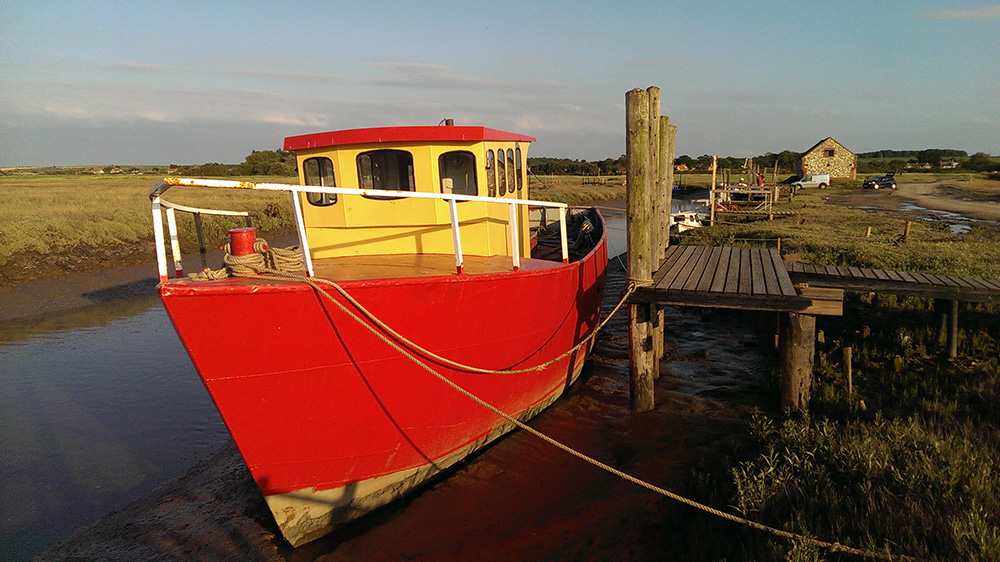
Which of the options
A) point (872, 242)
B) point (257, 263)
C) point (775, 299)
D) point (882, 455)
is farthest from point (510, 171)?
point (872, 242)

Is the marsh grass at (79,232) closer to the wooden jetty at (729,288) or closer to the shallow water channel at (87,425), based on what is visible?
the shallow water channel at (87,425)

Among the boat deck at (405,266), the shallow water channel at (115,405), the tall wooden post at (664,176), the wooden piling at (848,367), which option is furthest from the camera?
the tall wooden post at (664,176)

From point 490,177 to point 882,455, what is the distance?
5.23m

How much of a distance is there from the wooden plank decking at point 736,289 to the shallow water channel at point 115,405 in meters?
1.56

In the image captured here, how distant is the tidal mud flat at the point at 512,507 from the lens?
16.4 ft

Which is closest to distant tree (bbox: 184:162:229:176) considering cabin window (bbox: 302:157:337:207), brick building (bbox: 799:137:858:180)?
cabin window (bbox: 302:157:337:207)

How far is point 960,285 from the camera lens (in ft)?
23.8

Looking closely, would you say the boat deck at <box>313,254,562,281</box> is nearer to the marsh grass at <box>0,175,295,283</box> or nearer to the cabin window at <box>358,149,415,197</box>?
the cabin window at <box>358,149,415,197</box>

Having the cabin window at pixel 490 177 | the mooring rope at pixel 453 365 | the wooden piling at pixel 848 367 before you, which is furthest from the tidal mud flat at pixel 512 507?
the cabin window at pixel 490 177

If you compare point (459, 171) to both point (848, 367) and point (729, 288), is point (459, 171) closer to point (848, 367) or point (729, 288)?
point (729, 288)

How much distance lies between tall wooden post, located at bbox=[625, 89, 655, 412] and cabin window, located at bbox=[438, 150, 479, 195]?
1.98m

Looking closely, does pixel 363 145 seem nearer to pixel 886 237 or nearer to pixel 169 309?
pixel 169 309

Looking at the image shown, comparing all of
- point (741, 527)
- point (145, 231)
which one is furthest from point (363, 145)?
point (145, 231)

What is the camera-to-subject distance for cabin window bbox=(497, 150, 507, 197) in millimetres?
7867
